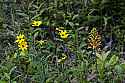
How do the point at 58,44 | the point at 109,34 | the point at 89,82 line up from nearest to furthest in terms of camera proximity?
the point at 89,82, the point at 58,44, the point at 109,34

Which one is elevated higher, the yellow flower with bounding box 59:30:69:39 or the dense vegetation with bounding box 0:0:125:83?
the yellow flower with bounding box 59:30:69:39

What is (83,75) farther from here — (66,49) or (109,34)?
(109,34)

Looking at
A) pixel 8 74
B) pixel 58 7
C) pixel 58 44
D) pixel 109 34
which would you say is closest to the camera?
pixel 8 74

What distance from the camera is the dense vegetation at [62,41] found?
12.8ft

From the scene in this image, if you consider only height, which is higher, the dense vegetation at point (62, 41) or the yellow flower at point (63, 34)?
the yellow flower at point (63, 34)

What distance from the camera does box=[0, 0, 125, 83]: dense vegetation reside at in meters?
3.91

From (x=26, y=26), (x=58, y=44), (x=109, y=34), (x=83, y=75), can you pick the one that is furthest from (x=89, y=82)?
(x=26, y=26)

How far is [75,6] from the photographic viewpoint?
18.7 ft

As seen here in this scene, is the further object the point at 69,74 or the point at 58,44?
the point at 58,44

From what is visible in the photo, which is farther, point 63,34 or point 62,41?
point 62,41

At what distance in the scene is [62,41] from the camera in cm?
470

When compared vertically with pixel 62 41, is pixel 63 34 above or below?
above

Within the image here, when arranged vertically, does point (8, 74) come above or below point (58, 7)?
below

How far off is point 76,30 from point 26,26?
0.78m
